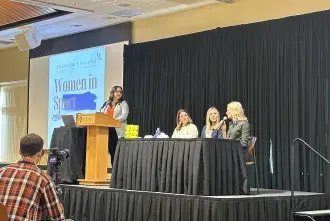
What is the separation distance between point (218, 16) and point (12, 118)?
20.7 feet

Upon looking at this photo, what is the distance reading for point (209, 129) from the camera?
6.97 m

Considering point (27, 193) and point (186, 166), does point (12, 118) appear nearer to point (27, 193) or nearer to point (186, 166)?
point (186, 166)

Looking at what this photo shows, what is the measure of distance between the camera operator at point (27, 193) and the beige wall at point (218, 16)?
5.52 metres

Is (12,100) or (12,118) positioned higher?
(12,100)

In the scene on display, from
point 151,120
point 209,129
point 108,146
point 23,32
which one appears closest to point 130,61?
point 151,120

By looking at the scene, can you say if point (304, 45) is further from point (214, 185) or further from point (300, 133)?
point (214, 185)

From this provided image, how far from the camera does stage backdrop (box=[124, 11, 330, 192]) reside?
734cm

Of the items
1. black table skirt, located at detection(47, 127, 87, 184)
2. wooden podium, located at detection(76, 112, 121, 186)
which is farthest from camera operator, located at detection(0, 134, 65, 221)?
black table skirt, located at detection(47, 127, 87, 184)

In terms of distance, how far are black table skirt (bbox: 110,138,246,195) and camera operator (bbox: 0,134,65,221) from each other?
2.63 metres

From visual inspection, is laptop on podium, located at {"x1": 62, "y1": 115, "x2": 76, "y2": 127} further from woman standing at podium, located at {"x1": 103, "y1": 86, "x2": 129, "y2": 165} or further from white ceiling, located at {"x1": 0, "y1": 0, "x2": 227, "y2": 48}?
white ceiling, located at {"x1": 0, "y1": 0, "x2": 227, "y2": 48}

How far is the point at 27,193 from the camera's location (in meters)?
3.03

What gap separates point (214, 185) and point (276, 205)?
2.31 ft

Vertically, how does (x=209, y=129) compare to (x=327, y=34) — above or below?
below

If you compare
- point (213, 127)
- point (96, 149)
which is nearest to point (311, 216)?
point (213, 127)
